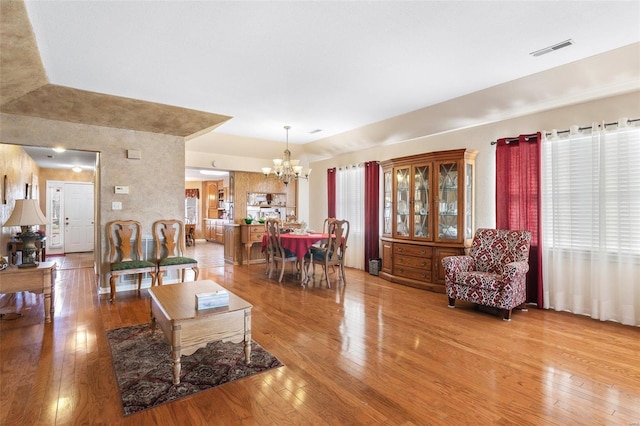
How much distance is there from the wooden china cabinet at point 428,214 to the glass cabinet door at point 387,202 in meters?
0.09

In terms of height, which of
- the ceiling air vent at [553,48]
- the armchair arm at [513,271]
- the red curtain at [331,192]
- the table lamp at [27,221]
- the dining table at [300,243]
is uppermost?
the ceiling air vent at [553,48]

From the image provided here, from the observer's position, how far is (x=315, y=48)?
3018mm

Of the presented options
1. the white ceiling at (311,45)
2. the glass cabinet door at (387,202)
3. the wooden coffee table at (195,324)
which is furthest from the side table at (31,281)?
the glass cabinet door at (387,202)

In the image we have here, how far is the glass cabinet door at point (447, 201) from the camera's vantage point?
4.92 meters

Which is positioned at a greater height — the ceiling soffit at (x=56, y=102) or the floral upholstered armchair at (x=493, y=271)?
the ceiling soffit at (x=56, y=102)

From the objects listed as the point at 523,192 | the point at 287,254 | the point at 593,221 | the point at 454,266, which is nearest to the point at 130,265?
the point at 287,254

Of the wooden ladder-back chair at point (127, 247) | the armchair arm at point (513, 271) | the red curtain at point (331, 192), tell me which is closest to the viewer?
the armchair arm at point (513, 271)

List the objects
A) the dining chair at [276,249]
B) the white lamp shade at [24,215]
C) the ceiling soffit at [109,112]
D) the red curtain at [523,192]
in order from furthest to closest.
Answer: the dining chair at [276,249] < the red curtain at [523,192] < the ceiling soffit at [109,112] < the white lamp shade at [24,215]

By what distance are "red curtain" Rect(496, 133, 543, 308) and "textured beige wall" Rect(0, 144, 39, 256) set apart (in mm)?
6849

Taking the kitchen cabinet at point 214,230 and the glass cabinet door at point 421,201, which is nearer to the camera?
the glass cabinet door at point 421,201

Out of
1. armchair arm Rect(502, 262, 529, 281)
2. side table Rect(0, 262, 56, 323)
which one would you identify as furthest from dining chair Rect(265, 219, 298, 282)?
armchair arm Rect(502, 262, 529, 281)

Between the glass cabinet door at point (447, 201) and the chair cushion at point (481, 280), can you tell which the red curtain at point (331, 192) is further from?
the chair cushion at point (481, 280)

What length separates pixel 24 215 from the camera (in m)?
3.76

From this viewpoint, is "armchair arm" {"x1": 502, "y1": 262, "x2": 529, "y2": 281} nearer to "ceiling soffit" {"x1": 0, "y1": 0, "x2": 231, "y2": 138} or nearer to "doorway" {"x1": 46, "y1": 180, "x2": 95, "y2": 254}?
"ceiling soffit" {"x1": 0, "y1": 0, "x2": 231, "y2": 138}
